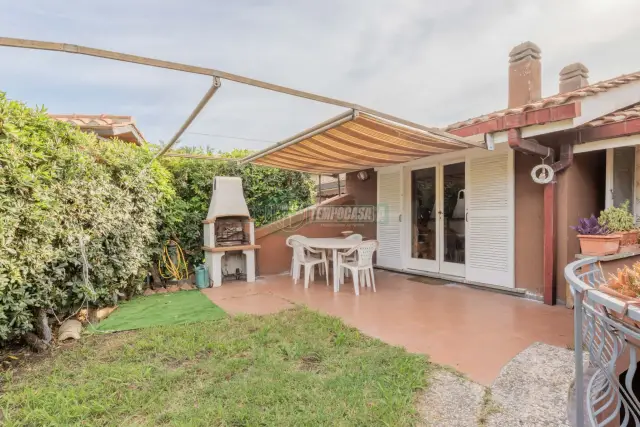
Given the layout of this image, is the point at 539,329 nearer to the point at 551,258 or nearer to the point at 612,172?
the point at 551,258

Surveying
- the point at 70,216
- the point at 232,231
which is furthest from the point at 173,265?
the point at 70,216

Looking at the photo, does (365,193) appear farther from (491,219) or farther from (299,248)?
(491,219)

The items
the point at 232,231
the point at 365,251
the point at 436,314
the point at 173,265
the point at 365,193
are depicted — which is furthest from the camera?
the point at 365,193

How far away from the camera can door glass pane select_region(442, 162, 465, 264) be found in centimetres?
845

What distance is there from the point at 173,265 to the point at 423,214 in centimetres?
699

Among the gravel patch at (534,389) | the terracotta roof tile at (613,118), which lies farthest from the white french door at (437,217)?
the gravel patch at (534,389)


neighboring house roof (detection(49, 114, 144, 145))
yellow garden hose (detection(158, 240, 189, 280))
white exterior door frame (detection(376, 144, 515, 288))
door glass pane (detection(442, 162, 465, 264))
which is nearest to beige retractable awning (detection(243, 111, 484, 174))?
white exterior door frame (detection(376, 144, 515, 288))

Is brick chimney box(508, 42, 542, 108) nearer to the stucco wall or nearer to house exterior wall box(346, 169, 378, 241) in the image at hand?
the stucco wall

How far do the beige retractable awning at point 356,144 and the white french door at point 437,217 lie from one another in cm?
112

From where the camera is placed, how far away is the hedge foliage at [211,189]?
9352 mm

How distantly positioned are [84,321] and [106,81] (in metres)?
8.40

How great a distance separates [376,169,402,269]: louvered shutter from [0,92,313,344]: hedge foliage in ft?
18.7

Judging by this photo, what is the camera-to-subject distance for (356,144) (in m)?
6.91

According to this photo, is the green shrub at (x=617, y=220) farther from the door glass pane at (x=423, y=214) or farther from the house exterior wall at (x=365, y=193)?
the house exterior wall at (x=365, y=193)
